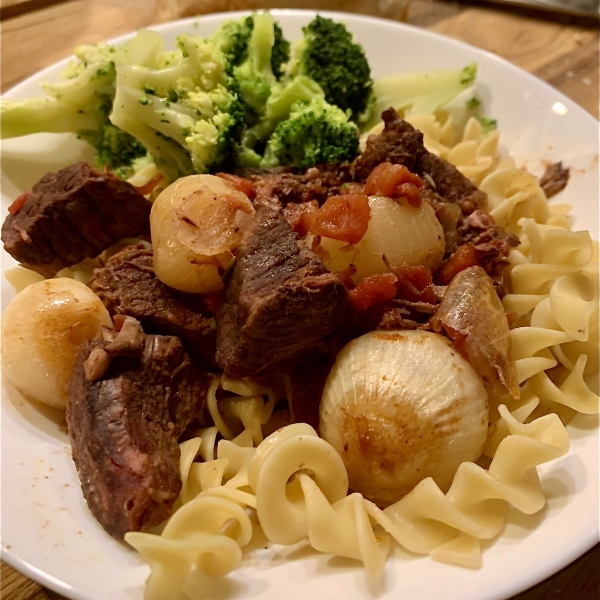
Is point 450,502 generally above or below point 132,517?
below

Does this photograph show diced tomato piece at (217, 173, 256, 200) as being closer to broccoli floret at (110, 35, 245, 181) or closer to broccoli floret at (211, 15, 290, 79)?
broccoli floret at (110, 35, 245, 181)

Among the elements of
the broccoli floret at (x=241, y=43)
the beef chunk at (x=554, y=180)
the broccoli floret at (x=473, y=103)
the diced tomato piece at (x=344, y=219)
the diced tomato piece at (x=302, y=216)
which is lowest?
the beef chunk at (x=554, y=180)

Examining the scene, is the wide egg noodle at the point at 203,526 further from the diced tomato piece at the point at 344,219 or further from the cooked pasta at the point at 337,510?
the diced tomato piece at the point at 344,219

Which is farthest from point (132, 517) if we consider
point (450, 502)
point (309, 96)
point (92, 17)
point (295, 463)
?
point (92, 17)

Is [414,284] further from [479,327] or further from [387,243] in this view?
[479,327]

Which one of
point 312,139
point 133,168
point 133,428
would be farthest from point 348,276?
point 133,168

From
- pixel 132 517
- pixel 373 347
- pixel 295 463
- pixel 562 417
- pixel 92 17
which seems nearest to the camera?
pixel 132 517

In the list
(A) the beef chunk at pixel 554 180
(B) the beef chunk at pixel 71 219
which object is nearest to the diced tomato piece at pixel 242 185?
(B) the beef chunk at pixel 71 219

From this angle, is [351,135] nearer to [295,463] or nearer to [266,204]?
[266,204]

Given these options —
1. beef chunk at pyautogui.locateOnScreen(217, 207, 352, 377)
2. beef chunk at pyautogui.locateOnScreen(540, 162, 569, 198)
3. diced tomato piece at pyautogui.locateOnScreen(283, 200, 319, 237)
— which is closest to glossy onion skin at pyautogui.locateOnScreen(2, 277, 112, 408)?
beef chunk at pyautogui.locateOnScreen(217, 207, 352, 377)
